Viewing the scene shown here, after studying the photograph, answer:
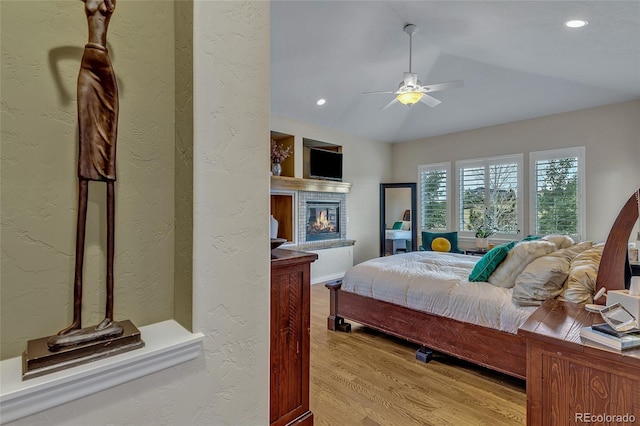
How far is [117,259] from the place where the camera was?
35.1 inches

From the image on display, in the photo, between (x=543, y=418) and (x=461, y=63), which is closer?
(x=543, y=418)

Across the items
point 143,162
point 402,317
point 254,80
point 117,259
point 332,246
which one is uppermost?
point 254,80

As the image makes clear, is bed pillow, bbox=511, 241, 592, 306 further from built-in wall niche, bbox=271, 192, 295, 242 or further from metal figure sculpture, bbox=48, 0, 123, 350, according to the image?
built-in wall niche, bbox=271, 192, 295, 242

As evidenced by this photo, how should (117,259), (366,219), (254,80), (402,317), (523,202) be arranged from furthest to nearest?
(366,219), (523,202), (402,317), (254,80), (117,259)

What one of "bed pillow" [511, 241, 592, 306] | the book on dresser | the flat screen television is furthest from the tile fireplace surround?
the book on dresser

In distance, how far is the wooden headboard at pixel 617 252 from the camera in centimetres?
164

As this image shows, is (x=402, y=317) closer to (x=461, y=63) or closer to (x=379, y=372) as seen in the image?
(x=379, y=372)

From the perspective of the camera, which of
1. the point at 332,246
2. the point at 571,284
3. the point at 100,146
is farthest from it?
A: the point at 332,246

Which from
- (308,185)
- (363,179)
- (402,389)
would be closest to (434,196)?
(363,179)

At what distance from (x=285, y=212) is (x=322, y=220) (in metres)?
0.76

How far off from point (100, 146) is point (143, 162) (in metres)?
0.14

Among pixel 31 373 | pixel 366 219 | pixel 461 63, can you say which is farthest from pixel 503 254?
pixel 366 219

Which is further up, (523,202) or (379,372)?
(523,202)

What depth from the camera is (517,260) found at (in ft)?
8.23
